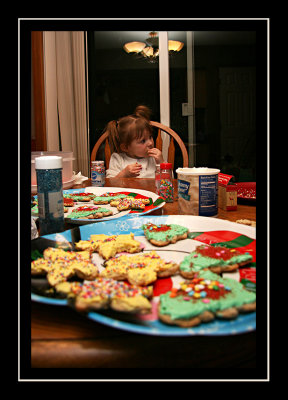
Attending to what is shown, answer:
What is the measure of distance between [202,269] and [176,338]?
0.20 meters

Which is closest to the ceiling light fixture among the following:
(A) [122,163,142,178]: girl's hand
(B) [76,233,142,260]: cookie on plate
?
(A) [122,163,142,178]: girl's hand

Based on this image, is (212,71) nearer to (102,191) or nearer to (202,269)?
(102,191)

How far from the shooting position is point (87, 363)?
429 mm

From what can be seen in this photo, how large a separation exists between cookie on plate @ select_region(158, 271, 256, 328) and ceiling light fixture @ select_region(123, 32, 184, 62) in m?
3.56

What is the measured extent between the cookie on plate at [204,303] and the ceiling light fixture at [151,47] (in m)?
3.56

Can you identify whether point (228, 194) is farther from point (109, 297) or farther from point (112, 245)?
point (109, 297)

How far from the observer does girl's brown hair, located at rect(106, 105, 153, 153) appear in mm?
2766

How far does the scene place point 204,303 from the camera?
0.48 m

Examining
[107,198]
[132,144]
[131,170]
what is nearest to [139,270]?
[107,198]

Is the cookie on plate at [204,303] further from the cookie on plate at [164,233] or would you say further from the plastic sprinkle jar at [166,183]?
the plastic sprinkle jar at [166,183]

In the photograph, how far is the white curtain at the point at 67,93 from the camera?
332cm

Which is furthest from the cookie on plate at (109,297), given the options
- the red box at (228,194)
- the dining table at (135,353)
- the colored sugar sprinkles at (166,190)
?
the colored sugar sprinkles at (166,190)

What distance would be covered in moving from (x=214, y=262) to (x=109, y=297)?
0.80 ft

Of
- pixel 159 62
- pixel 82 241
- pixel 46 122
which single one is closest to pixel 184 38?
pixel 159 62
